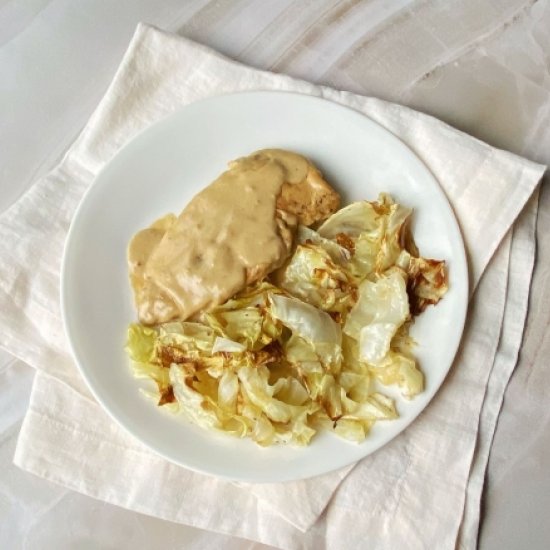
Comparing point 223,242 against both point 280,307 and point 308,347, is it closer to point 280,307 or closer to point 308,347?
point 280,307

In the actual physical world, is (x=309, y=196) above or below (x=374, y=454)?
above

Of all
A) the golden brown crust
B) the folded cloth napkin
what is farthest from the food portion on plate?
the folded cloth napkin

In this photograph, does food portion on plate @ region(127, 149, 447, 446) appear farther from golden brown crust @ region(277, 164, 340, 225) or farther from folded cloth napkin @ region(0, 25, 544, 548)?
folded cloth napkin @ region(0, 25, 544, 548)

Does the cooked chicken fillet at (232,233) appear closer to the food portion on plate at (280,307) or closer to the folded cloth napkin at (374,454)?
the food portion on plate at (280,307)

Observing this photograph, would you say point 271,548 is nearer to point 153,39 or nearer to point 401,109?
point 401,109

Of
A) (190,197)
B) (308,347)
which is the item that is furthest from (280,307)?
(190,197)
